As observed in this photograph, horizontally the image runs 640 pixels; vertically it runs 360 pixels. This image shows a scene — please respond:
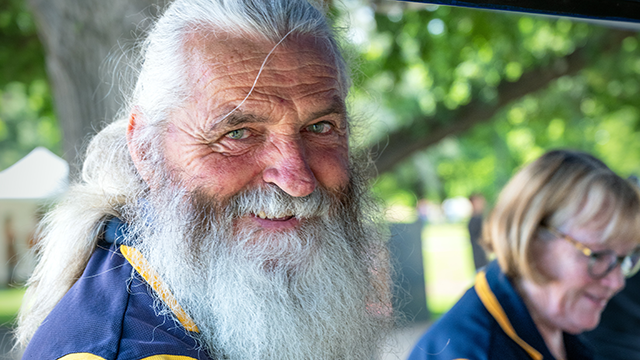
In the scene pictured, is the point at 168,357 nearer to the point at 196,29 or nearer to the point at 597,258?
the point at 196,29

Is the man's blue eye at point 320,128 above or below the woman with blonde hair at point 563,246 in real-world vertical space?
above

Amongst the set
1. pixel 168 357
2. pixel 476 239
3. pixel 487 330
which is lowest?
pixel 476 239

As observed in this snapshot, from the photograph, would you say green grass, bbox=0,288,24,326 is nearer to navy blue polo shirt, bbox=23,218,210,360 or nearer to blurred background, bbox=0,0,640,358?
blurred background, bbox=0,0,640,358

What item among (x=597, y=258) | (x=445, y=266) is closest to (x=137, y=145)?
(x=597, y=258)

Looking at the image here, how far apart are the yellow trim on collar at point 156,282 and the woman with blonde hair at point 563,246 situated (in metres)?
1.32

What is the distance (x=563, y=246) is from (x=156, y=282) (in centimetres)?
202

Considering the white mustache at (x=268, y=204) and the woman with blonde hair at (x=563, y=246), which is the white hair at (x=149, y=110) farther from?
the woman with blonde hair at (x=563, y=246)

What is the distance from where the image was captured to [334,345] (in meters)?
1.81

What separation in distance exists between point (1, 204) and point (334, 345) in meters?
16.6

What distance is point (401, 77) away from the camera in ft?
21.3

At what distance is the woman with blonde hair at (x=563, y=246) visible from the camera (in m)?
2.68

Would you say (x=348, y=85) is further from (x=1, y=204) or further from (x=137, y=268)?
(x=1, y=204)

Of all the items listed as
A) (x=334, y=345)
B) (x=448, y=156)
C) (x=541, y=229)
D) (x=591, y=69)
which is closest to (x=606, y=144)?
(x=448, y=156)

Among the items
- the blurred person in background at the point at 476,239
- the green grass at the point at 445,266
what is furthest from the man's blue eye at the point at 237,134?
the blurred person in background at the point at 476,239
